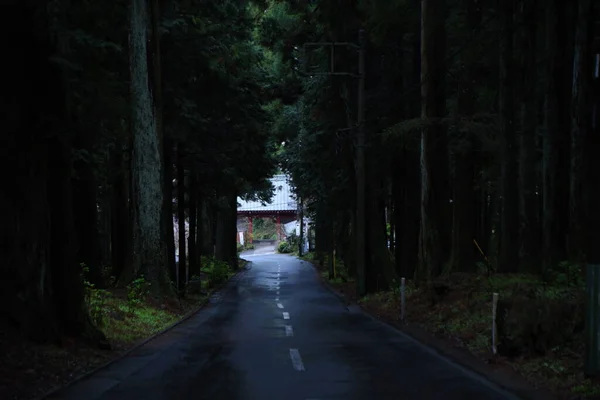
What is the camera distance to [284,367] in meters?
11.4

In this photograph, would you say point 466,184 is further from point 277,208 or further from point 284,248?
point 277,208

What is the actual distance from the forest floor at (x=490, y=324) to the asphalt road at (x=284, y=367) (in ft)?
2.40

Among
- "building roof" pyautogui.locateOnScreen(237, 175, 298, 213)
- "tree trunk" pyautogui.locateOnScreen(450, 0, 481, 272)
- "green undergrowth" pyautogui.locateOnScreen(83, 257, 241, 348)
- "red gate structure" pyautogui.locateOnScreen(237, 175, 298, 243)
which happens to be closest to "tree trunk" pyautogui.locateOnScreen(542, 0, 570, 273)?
"tree trunk" pyautogui.locateOnScreen(450, 0, 481, 272)

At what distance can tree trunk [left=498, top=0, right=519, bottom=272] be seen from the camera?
59.3ft

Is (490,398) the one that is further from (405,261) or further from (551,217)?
(405,261)

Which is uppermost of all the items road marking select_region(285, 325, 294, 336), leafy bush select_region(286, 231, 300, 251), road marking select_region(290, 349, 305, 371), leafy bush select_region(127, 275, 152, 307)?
leafy bush select_region(127, 275, 152, 307)

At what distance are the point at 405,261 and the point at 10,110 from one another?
21115mm

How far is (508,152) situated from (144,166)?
10973 mm

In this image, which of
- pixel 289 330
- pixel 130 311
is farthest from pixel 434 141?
pixel 130 311

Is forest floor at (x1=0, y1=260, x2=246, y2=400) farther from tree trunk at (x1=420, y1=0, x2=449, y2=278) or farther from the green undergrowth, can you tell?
tree trunk at (x1=420, y1=0, x2=449, y2=278)

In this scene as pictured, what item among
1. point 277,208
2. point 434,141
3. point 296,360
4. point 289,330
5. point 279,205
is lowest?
point 289,330

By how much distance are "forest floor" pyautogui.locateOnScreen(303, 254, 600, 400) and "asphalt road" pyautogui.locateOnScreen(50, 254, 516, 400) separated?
730 millimetres

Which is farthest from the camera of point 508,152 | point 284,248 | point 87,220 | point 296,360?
point 284,248

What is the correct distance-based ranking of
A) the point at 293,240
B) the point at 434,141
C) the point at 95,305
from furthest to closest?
the point at 293,240 → the point at 434,141 → the point at 95,305
